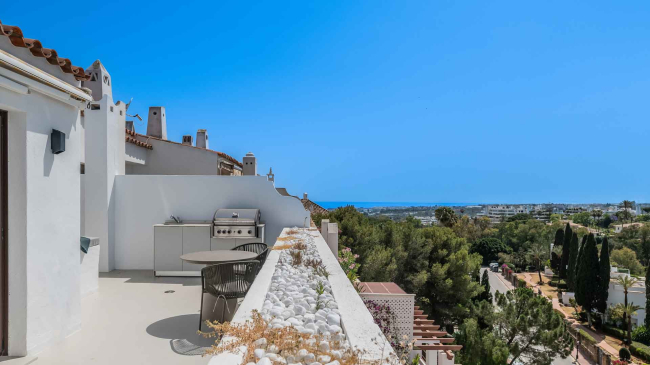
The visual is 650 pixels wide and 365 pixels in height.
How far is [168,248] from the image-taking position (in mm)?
7227

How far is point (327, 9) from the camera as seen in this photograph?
12.9 metres

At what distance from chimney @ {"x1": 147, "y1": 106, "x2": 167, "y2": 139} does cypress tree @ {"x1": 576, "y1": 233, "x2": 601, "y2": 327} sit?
3203cm

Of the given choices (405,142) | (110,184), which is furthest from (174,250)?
(405,142)

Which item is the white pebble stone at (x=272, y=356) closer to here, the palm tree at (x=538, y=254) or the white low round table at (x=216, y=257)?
Answer: the white low round table at (x=216, y=257)

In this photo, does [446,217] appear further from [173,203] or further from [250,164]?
[173,203]

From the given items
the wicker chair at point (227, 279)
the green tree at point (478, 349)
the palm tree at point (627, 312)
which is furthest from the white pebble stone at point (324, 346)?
the palm tree at point (627, 312)

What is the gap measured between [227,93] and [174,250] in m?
13.3

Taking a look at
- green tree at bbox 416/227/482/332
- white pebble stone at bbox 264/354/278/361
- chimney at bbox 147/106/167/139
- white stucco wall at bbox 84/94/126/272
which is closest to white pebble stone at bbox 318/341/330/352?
white pebble stone at bbox 264/354/278/361

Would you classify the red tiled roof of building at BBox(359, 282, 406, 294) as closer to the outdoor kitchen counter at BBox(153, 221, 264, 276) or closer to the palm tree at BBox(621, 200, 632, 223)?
the outdoor kitchen counter at BBox(153, 221, 264, 276)

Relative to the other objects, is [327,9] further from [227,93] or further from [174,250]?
[174,250]

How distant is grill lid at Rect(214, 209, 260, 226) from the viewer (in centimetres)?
737

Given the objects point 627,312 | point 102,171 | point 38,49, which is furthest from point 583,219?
point 38,49

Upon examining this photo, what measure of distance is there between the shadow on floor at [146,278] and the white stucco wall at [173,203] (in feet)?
0.94

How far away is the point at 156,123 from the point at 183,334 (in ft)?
33.7
